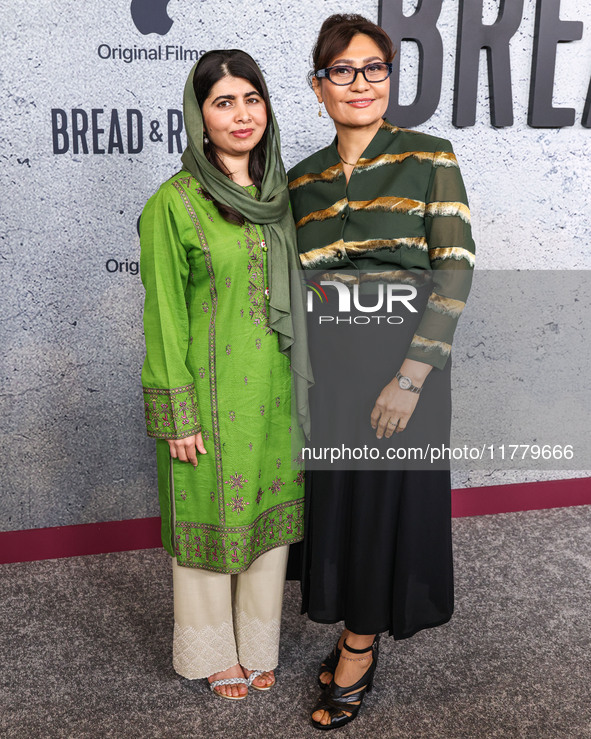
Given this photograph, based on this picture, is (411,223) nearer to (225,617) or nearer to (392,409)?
(392,409)

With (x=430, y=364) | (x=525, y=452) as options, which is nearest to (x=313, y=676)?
(x=430, y=364)

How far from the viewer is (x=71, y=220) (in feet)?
7.54

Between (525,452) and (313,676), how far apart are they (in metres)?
1.40

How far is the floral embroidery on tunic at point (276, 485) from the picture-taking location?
1.75m

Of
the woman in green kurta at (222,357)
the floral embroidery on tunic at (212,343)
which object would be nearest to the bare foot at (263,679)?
the woman in green kurta at (222,357)

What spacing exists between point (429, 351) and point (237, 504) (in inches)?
22.3

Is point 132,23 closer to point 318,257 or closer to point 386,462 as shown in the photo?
point 318,257

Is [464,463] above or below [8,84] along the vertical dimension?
below

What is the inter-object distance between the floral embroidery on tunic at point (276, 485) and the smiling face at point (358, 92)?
2.76 feet

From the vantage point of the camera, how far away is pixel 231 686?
185 cm

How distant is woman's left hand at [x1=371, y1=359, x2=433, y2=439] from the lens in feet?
5.18

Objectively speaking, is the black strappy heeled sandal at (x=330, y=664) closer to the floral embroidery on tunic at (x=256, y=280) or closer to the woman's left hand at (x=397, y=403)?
the woman's left hand at (x=397, y=403)
